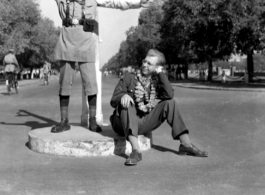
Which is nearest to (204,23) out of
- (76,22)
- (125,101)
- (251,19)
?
(251,19)

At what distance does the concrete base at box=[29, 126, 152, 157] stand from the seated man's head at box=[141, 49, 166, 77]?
1000mm

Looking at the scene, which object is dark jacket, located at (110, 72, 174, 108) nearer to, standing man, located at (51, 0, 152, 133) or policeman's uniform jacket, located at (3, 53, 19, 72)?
standing man, located at (51, 0, 152, 133)

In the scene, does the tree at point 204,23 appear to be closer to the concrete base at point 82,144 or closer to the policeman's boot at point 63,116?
the policeman's boot at point 63,116

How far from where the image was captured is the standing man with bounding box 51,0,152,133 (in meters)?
5.88

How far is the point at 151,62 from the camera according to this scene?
517cm

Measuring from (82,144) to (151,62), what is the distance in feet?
4.63

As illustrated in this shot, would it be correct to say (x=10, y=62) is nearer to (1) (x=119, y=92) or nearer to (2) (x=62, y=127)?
(2) (x=62, y=127)

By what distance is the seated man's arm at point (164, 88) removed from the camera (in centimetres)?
512

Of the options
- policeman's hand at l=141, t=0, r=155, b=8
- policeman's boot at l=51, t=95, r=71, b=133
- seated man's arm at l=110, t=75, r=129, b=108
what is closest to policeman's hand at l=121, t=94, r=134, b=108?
Answer: seated man's arm at l=110, t=75, r=129, b=108

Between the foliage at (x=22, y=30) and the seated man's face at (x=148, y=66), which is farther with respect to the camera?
the foliage at (x=22, y=30)

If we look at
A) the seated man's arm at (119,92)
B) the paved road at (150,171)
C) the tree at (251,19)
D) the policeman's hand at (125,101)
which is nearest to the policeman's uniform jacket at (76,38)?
the seated man's arm at (119,92)

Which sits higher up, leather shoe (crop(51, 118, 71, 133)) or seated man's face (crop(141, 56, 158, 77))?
seated man's face (crop(141, 56, 158, 77))

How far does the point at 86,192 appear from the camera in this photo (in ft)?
12.3

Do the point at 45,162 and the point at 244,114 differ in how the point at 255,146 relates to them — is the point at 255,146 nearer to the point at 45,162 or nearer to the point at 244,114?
the point at 45,162
